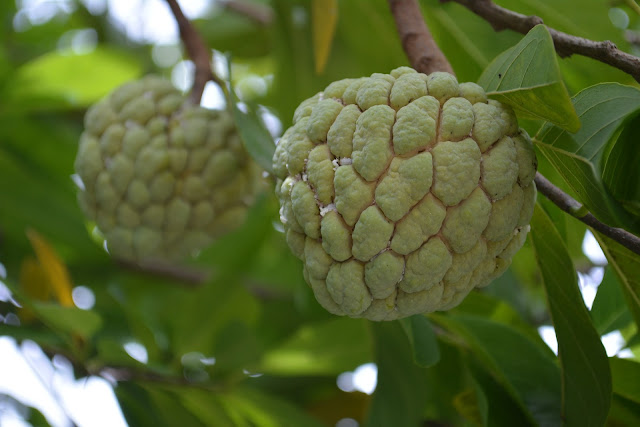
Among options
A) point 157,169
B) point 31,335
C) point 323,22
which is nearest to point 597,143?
point 323,22

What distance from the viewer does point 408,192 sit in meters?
1.20

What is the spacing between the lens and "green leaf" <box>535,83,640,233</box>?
1.13 meters

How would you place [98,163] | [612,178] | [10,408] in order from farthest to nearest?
[10,408] → [98,163] → [612,178]

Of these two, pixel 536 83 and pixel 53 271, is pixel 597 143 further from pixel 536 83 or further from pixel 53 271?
pixel 53 271

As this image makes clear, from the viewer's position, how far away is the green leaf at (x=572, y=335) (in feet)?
4.62

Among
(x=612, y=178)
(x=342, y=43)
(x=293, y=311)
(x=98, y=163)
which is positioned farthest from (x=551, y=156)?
(x=293, y=311)

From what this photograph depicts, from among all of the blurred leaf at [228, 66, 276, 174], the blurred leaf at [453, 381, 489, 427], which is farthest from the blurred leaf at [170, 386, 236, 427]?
the blurred leaf at [228, 66, 276, 174]

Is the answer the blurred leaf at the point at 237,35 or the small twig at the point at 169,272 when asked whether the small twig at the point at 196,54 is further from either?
the small twig at the point at 169,272

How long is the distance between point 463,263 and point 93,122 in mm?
1426

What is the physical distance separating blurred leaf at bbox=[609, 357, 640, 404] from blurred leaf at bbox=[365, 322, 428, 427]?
501 mm

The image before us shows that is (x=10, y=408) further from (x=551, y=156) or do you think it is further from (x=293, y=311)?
(x=551, y=156)

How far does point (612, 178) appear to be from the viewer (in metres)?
1.20

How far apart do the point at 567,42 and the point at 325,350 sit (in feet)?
4.58

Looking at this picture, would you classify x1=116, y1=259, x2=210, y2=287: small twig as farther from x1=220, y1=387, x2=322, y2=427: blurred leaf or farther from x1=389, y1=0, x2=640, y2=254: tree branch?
x1=389, y1=0, x2=640, y2=254: tree branch
